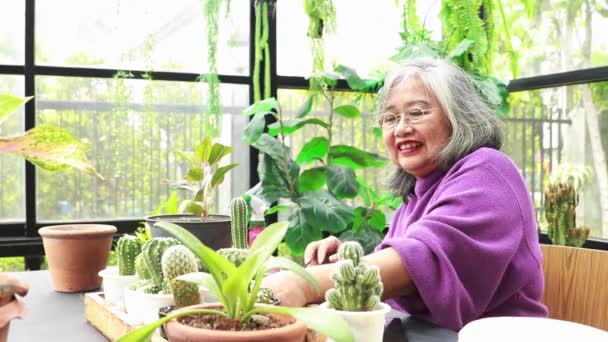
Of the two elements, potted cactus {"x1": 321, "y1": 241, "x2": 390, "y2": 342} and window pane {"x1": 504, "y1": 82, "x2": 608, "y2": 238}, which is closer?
potted cactus {"x1": 321, "y1": 241, "x2": 390, "y2": 342}

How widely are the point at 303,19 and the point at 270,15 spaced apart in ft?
0.80

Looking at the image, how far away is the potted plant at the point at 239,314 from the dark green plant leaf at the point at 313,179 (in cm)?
256

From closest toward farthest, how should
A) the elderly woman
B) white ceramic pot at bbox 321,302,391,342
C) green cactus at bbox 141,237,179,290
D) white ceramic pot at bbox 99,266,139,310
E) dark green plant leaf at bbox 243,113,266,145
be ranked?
1. white ceramic pot at bbox 321,302,391,342
2. green cactus at bbox 141,237,179,290
3. white ceramic pot at bbox 99,266,139,310
4. the elderly woman
5. dark green plant leaf at bbox 243,113,266,145

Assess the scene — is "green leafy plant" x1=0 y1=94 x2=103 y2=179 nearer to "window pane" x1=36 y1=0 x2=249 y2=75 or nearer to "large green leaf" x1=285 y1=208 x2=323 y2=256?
"large green leaf" x1=285 y1=208 x2=323 y2=256

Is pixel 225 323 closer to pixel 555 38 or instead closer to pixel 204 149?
pixel 204 149

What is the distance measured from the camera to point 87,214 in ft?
11.7

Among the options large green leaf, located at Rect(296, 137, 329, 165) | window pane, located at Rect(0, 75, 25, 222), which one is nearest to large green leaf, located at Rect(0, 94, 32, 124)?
large green leaf, located at Rect(296, 137, 329, 165)

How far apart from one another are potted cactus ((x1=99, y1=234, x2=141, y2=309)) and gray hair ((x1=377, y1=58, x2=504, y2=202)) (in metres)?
0.92

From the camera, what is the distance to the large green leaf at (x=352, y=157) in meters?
3.48

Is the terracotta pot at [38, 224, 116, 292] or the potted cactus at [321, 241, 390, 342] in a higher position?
the potted cactus at [321, 241, 390, 342]

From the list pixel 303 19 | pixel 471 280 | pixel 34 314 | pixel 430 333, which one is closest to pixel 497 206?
pixel 471 280

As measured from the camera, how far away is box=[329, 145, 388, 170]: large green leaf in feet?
11.4

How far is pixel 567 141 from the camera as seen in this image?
3.62 meters

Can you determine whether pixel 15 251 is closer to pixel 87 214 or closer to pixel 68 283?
pixel 87 214
